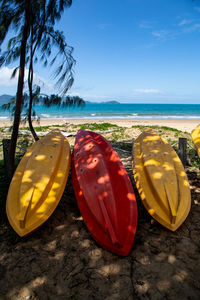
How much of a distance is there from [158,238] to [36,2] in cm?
574

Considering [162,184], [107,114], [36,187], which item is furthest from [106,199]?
[107,114]

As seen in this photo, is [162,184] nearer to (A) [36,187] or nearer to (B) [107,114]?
(A) [36,187]

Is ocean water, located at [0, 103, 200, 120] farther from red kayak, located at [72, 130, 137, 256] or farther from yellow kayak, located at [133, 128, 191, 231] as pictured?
red kayak, located at [72, 130, 137, 256]

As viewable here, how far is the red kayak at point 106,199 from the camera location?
2662 mm

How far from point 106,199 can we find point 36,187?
115 centimetres

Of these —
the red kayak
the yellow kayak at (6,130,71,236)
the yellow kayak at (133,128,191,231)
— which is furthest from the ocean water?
the red kayak

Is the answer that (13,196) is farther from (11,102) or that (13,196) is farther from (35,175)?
(11,102)

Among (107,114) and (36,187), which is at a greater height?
(107,114)

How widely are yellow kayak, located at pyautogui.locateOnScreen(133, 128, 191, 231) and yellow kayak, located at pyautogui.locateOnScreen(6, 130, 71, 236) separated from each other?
146 centimetres

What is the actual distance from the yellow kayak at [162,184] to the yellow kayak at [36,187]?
1.46 metres

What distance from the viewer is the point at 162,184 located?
11.1 ft

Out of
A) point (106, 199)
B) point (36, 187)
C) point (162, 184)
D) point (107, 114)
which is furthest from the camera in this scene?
point (107, 114)

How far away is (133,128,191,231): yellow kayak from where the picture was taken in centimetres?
303

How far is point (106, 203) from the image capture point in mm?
2939
